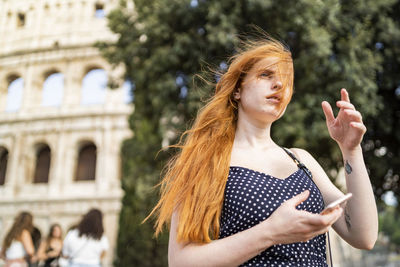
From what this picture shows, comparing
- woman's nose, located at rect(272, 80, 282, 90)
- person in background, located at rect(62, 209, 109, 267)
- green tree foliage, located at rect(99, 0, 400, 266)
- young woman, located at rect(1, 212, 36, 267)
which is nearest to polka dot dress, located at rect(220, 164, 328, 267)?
woman's nose, located at rect(272, 80, 282, 90)

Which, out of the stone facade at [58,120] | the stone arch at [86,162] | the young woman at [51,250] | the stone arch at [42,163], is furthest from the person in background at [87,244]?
the stone arch at [42,163]

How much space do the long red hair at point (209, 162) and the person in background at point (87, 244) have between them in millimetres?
4640

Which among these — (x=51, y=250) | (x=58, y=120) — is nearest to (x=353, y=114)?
(x=51, y=250)

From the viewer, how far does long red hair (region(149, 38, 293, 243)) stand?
134 cm

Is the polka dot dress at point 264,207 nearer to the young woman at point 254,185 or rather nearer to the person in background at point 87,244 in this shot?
the young woman at point 254,185

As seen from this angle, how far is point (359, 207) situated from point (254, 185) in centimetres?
45

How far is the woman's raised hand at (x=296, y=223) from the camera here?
108 cm

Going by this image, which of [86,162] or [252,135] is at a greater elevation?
[86,162]

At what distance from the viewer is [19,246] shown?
230 inches

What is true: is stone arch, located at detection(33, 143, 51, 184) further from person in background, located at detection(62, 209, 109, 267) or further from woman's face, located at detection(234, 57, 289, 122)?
woman's face, located at detection(234, 57, 289, 122)

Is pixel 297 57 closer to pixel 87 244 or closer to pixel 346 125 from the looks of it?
pixel 87 244

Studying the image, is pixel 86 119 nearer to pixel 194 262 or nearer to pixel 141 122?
pixel 141 122

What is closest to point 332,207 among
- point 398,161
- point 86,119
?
point 398,161

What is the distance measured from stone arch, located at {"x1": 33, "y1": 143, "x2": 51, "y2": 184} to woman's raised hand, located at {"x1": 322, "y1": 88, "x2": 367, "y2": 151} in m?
21.1
